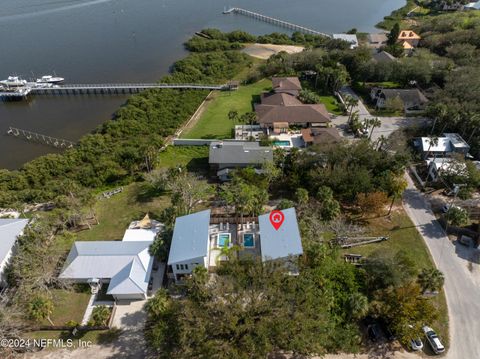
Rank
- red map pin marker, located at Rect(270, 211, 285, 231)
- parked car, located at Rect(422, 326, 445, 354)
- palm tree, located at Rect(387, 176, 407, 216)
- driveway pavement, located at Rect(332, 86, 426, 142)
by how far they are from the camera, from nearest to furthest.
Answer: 1. parked car, located at Rect(422, 326, 445, 354)
2. red map pin marker, located at Rect(270, 211, 285, 231)
3. palm tree, located at Rect(387, 176, 407, 216)
4. driveway pavement, located at Rect(332, 86, 426, 142)

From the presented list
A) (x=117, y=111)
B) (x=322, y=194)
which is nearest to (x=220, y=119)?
(x=117, y=111)

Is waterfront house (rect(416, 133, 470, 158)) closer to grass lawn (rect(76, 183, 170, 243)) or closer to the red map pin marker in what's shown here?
the red map pin marker

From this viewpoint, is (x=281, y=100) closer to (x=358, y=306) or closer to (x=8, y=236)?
(x=358, y=306)

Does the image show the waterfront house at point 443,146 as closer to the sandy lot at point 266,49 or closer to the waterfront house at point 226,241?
the waterfront house at point 226,241

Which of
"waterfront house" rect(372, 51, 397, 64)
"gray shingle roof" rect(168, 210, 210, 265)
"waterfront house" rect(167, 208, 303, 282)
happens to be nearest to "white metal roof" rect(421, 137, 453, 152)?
"waterfront house" rect(167, 208, 303, 282)

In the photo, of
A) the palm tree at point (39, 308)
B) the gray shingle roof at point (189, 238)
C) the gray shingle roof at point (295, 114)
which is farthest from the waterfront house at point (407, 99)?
the palm tree at point (39, 308)

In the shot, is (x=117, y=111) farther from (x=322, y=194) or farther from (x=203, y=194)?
(x=322, y=194)
